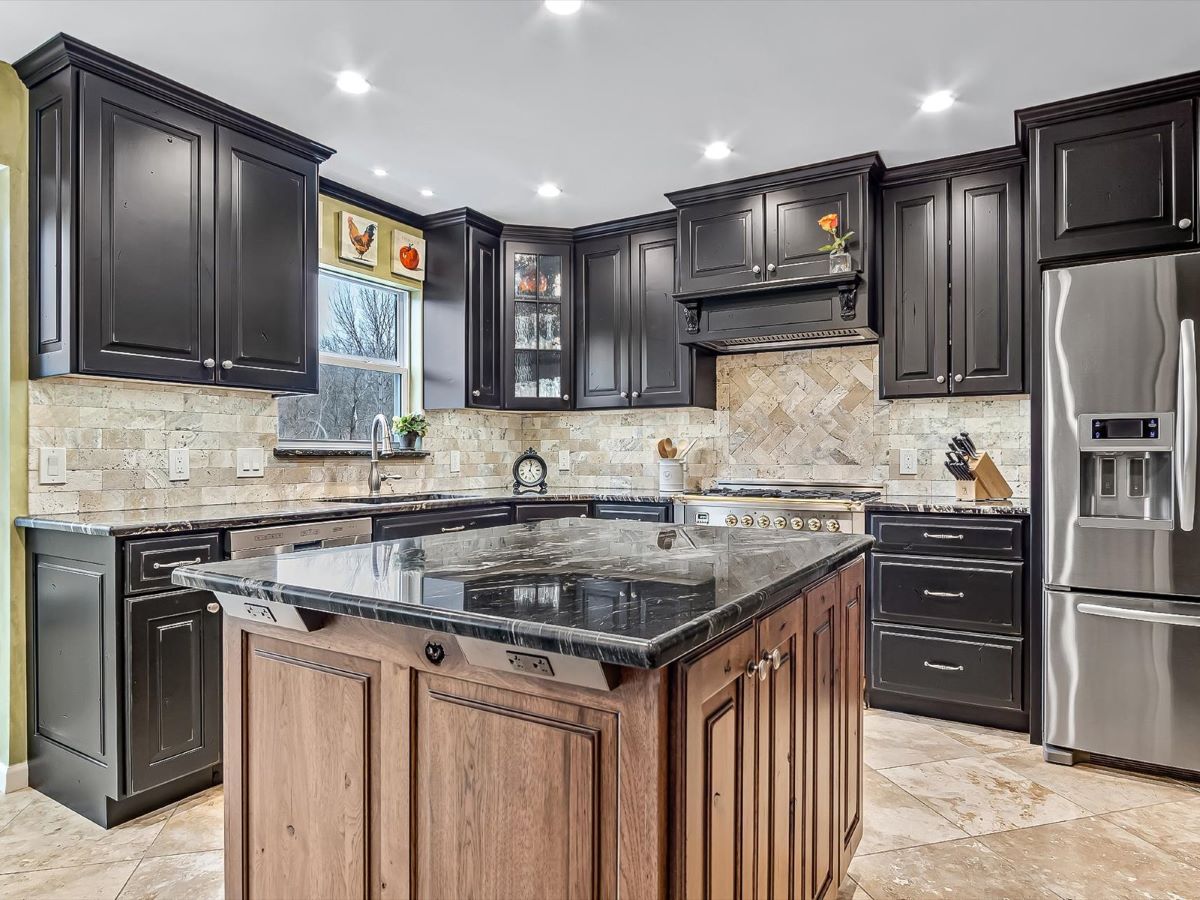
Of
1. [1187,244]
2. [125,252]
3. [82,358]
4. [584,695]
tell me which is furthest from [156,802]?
[1187,244]

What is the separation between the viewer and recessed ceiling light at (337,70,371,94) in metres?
2.67

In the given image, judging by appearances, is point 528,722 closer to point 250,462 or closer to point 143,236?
point 143,236

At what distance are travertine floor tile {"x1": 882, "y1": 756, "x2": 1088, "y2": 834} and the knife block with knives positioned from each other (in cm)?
119

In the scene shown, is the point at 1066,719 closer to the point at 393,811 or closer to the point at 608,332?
the point at 393,811

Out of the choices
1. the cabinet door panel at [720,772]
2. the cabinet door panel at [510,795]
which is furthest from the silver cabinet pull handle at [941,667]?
the cabinet door panel at [510,795]

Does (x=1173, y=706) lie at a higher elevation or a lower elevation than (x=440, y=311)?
lower

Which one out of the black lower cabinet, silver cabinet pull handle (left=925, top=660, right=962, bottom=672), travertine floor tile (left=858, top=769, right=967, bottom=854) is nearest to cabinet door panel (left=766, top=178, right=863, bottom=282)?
silver cabinet pull handle (left=925, top=660, right=962, bottom=672)

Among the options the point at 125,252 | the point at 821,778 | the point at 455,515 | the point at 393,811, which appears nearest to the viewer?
the point at 393,811

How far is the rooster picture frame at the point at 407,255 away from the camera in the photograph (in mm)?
4125

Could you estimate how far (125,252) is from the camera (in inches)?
103

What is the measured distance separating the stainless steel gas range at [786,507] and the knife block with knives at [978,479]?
39cm

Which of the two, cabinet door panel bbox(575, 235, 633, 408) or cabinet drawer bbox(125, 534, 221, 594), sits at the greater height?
cabinet door panel bbox(575, 235, 633, 408)

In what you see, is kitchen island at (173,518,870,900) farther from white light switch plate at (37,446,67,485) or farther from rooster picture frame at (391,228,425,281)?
rooster picture frame at (391,228,425,281)

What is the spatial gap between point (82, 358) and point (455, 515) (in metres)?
1.67
